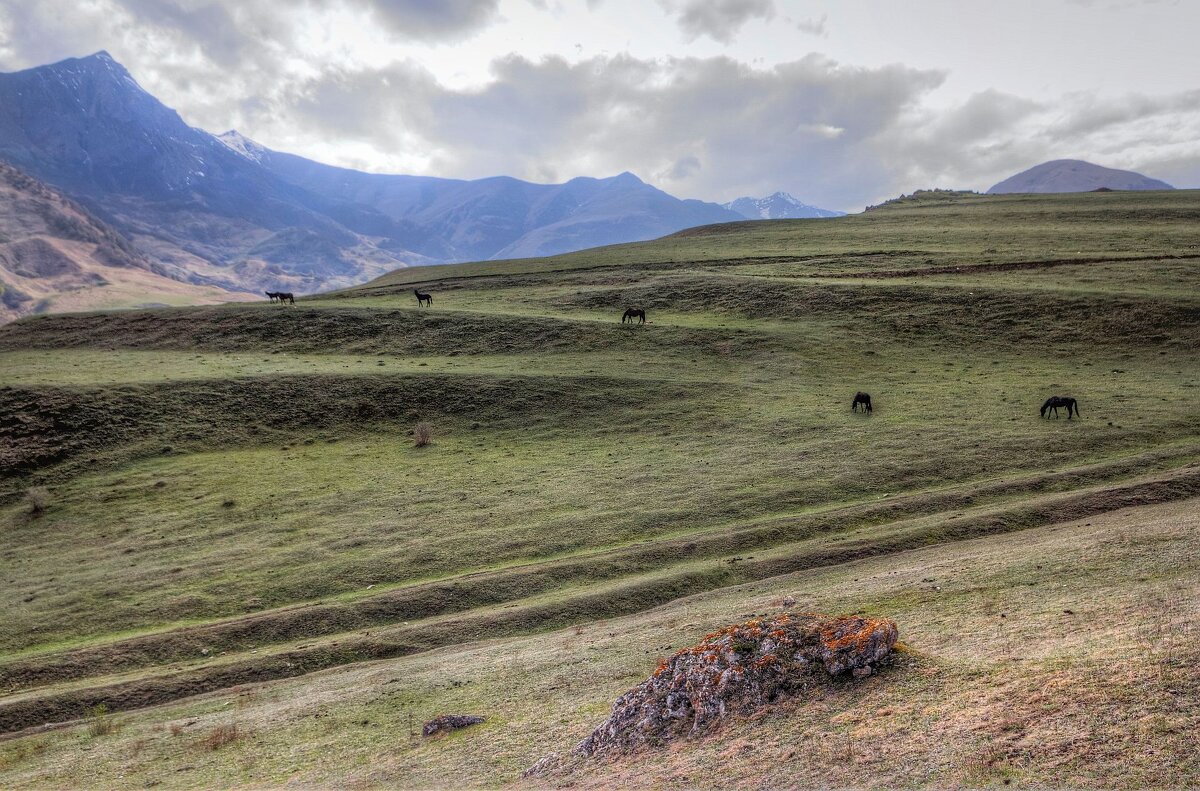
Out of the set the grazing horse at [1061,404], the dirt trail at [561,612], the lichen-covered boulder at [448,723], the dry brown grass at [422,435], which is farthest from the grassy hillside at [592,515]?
the dry brown grass at [422,435]

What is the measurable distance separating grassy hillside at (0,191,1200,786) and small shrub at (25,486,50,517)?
6.6 inches

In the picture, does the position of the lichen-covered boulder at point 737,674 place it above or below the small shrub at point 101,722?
above

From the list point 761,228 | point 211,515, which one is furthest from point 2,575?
point 761,228

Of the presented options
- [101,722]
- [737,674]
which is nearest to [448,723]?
[737,674]

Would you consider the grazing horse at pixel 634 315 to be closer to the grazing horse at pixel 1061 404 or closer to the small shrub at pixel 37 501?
the grazing horse at pixel 1061 404

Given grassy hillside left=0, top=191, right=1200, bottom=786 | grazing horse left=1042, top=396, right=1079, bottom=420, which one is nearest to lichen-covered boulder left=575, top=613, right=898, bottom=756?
grassy hillside left=0, top=191, right=1200, bottom=786

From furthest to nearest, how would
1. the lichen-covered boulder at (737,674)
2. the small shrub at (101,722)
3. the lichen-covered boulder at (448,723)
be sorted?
the small shrub at (101,722)
the lichen-covered boulder at (448,723)
the lichen-covered boulder at (737,674)

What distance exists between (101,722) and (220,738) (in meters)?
6.28

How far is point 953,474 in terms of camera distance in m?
35.6

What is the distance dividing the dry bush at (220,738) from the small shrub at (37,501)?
32514 mm

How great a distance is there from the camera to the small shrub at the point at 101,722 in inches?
810

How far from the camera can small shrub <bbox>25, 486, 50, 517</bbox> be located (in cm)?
4106

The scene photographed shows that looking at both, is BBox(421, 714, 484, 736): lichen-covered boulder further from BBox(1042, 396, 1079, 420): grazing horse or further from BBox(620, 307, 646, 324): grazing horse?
BBox(620, 307, 646, 324): grazing horse

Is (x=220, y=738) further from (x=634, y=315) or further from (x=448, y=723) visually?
(x=634, y=315)
